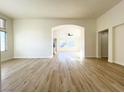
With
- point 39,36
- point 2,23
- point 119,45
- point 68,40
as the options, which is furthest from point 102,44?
point 68,40

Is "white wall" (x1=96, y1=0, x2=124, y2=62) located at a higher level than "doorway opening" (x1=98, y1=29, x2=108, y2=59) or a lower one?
higher

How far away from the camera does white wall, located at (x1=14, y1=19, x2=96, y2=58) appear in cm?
984

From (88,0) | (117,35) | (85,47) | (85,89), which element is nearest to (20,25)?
(85,47)

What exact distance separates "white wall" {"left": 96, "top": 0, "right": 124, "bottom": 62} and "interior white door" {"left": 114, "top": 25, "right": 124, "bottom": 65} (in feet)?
0.88

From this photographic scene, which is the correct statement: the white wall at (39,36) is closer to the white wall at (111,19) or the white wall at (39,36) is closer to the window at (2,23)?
the white wall at (111,19)

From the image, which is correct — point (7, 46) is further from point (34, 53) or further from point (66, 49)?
point (66, 49)

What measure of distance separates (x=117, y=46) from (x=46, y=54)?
502 cm

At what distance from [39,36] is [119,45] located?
5492 mm

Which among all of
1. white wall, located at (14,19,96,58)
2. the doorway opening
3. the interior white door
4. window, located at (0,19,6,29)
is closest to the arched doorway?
white wall, located at (14,19,96,58)

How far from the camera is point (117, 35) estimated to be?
690cm

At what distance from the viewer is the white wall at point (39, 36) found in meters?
9.84

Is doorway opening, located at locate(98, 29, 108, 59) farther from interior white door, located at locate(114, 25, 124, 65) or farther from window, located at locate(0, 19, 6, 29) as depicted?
window, located at locate(0, 19, 6, 29)

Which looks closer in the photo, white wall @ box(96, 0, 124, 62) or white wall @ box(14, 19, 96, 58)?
white wall @ box(96, 0, 124, 62)

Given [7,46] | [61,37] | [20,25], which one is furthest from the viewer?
[61,37]
